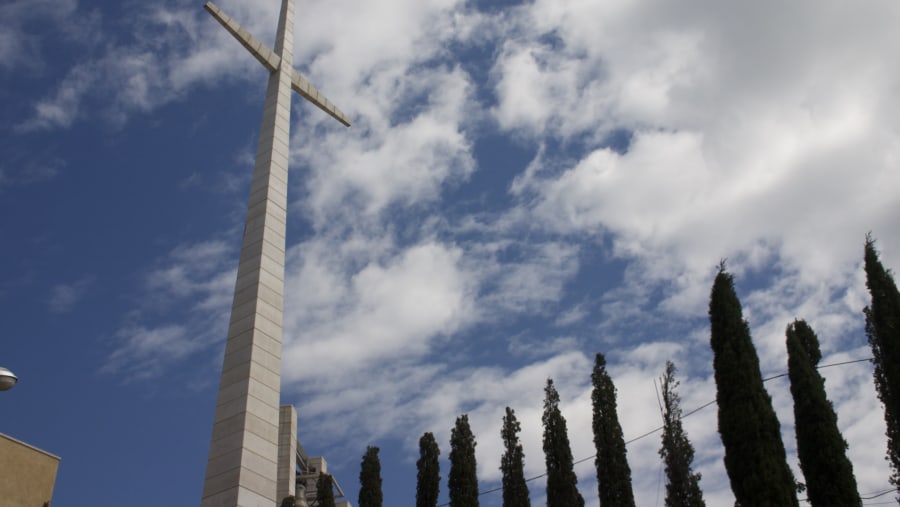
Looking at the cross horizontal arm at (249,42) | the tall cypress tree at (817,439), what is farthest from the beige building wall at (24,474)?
the tall cypress tree at (817,439)

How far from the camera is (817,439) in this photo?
22.7 meters

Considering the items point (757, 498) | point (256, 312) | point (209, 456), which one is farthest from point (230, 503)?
point (757, 498)

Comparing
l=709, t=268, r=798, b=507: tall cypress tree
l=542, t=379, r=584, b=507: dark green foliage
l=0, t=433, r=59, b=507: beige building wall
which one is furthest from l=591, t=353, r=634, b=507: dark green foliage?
l=0, t=433, r=59, b=507: beige building wall

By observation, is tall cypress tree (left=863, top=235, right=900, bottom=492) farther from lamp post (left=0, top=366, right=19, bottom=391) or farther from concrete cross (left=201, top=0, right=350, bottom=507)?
lamp post (left=0, top=366, right=19, bottom=391)

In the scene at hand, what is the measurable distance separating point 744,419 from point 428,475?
14.1m

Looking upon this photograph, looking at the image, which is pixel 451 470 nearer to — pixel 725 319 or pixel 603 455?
pixel 603 455

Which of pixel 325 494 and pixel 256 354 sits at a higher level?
pixel 325 494

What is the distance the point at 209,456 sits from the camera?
16.1 meters

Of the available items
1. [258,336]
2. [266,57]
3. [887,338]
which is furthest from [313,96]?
[887,338]

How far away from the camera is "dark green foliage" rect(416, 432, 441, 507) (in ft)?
98.0

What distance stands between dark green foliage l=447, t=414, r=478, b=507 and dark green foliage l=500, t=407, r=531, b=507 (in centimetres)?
152

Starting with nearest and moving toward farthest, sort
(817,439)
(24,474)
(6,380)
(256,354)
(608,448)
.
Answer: (6,380) → (256,354) → (24,474) → (817,439) → (608,448)

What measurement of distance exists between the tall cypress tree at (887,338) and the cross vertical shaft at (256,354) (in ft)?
52.6

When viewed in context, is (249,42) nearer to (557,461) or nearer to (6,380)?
(6,380)
